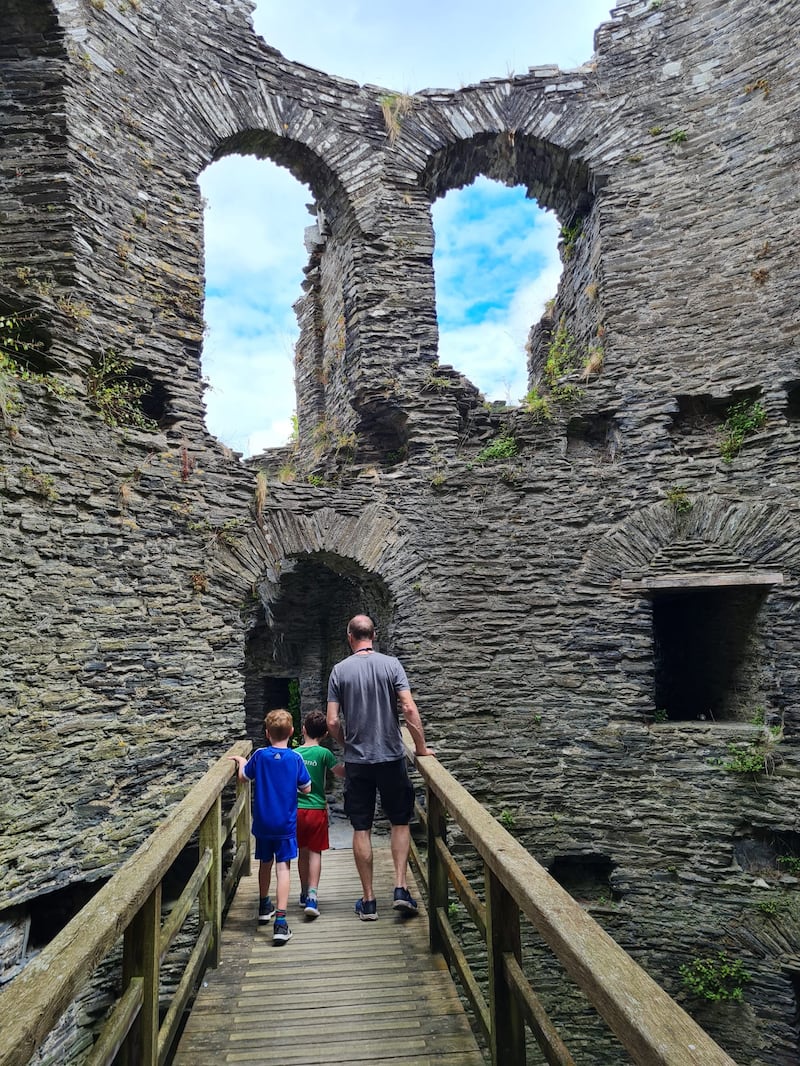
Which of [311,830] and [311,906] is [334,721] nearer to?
[311,830]

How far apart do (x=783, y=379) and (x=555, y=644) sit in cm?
348

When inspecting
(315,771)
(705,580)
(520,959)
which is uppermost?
(705,580)

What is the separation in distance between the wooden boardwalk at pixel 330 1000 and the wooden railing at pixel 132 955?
0.22 meters

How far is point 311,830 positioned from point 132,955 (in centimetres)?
200

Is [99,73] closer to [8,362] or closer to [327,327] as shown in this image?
[8,362]

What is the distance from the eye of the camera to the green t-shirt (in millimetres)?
4594

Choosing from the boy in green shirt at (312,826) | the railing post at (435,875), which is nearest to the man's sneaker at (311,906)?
the boy in green shirt at (312,826)

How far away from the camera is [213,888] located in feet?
13.7

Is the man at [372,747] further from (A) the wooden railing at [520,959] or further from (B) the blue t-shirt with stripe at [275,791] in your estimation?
(B) the blue t-shirt with stripe at [275,791]

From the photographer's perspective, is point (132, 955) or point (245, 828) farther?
point (245, 828)

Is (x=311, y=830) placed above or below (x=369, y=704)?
below

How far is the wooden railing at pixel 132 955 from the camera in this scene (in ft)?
5.88

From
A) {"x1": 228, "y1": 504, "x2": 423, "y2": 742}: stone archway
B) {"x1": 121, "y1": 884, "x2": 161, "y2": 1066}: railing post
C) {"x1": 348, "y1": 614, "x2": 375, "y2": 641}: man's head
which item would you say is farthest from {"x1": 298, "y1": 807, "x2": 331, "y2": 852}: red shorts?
{"x1": 228, "y1": 504, "x2": 423, "y2": 742}: stone archway

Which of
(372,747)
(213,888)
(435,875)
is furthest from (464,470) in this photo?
(213,888)
